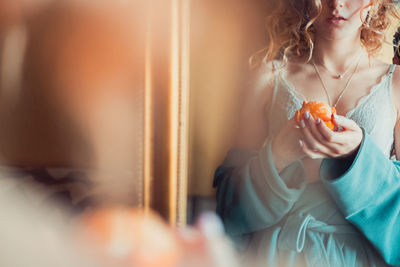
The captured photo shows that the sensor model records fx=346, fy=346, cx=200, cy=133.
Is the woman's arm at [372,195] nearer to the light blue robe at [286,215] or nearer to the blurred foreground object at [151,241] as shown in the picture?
the light blue robe at [286,215]

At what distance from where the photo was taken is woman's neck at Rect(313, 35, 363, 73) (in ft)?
1.59

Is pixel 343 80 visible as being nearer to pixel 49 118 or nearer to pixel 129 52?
pixel 129 52

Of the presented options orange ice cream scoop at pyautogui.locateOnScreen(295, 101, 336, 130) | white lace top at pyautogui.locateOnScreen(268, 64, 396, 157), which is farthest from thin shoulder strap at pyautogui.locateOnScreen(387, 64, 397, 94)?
orange ice cream scoop at pyautogui.locateOnScreen(295, 101, 336, 130)

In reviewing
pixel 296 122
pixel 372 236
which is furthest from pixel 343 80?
pixel 372 236

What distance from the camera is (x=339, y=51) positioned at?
0.49 metres

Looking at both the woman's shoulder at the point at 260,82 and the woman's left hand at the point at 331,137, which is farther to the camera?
the woman's shoulder at the point at 260,82

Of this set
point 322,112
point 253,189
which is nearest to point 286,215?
point 253,189

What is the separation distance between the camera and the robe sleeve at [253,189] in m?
0.48

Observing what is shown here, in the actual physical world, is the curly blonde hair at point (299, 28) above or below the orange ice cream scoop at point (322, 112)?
above

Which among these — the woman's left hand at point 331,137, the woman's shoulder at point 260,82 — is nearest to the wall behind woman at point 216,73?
the woman's shoulder at point 260,82

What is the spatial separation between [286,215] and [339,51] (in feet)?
0.80

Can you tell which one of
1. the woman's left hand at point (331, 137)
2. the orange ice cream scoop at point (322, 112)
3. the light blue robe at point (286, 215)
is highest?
the orange ice cream scoop at point (322, 112)

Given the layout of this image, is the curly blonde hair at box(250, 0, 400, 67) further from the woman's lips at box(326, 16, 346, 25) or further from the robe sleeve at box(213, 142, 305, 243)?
the robe sleeve at box(213, 142, 305, 243)

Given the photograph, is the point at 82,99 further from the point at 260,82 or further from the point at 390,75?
the point at 390,75
